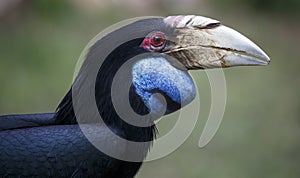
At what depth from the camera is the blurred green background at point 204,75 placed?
6.16m

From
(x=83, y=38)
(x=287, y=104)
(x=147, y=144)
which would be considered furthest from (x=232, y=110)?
(x=147, y=144)

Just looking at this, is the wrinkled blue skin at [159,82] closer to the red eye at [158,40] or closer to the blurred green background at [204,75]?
the red eye at [158,40]

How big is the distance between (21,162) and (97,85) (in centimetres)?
47

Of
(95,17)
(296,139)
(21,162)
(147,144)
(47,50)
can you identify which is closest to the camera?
(21,162)

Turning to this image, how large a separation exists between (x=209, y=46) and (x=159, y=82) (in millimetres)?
277

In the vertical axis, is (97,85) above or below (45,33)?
above

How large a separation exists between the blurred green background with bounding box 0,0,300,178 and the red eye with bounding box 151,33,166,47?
2.57m

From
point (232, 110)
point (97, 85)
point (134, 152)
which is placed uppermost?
point (97, 85)

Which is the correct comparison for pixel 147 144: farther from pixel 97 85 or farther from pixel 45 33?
pixel 45 33

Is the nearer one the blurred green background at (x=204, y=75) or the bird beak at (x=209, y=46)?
the bird beak at (x=209, y=46)

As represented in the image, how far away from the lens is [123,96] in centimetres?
340

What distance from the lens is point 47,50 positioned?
25.3ft

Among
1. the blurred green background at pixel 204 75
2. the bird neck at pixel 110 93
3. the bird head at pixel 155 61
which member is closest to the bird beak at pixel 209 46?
the bird head at pixel 155 61

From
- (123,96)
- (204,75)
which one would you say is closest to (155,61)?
(123,96)
